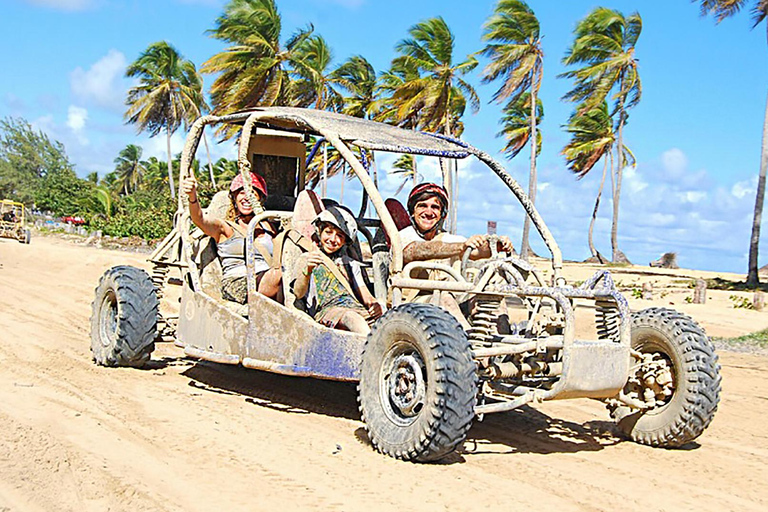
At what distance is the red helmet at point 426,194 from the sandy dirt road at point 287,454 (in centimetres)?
169

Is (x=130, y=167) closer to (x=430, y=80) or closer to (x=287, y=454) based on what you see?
(x=430, y=80)

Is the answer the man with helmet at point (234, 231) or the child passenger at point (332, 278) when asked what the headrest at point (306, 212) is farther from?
the man with helmet at point (234, 231)

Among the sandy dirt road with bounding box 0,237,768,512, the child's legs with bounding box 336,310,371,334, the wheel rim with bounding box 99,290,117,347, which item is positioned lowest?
the sandy dirt road with bounding box 0,237,768,512

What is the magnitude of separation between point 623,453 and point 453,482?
5.38 ft

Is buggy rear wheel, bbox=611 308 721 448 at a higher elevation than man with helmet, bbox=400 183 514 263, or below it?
below

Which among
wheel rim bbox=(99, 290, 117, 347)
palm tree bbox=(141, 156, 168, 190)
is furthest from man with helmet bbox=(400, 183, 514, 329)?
palm tree bbox=(141, 156, 168, 190)

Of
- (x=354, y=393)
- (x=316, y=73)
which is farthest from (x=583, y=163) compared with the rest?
(x=354, y=393)

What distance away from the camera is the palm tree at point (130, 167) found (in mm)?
93438

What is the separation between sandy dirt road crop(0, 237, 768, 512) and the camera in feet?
13.9

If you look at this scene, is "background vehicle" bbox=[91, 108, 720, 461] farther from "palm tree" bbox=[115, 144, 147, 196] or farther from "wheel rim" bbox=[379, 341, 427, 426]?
"palm tree" bbox=[115, 144, 147, 196]

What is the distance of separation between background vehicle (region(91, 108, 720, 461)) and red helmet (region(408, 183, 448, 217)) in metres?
0.17

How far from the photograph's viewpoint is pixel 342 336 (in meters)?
5.82

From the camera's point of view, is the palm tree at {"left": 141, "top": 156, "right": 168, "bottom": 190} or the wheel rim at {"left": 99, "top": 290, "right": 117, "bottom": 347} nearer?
the wheel rim at {"left": 99, "top": 290, "right": 117, "bottom": 347}

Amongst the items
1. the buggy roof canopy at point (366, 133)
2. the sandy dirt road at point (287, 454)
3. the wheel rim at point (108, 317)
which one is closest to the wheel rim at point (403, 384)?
the sandy dirt road at point (287, 454)
